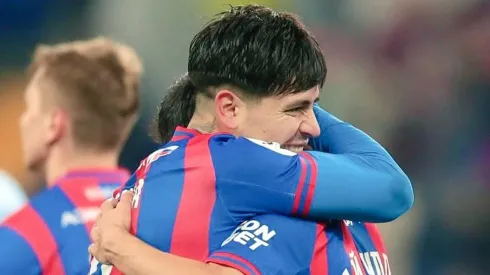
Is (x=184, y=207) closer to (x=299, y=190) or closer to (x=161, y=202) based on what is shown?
(x=161, y=202)

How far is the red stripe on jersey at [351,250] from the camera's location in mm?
1467

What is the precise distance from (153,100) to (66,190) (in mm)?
1952

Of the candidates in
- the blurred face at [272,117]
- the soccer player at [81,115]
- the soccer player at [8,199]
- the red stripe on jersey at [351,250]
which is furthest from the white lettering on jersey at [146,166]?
the soccer player at [8,199]

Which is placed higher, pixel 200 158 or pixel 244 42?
pixel 244 42

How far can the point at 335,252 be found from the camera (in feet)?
4.72

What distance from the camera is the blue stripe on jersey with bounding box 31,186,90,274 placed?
223cm

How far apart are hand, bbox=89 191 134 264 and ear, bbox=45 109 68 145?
1008 mm

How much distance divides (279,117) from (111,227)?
0.34 m

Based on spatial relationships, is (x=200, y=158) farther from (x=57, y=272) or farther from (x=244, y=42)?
(x=57, y=272)

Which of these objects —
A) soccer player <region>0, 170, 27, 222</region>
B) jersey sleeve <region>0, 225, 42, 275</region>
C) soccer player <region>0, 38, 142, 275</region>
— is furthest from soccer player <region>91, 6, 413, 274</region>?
soccer player <region>0, 170, 27, 222</region>

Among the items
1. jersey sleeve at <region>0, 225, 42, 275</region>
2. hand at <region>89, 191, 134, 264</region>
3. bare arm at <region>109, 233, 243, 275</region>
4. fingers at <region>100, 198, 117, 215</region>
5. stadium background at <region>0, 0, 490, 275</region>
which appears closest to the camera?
bare arm at <region>109, 233, 243, 275</region>

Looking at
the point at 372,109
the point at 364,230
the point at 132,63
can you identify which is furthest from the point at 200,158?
the point at 372,109

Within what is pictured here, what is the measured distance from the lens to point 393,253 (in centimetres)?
390

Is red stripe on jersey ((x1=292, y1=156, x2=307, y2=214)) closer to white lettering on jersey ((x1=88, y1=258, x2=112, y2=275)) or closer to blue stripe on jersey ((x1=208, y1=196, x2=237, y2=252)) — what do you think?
blue stripe on jersey ((x1=208, y1=196, x2=237, y2=252))
